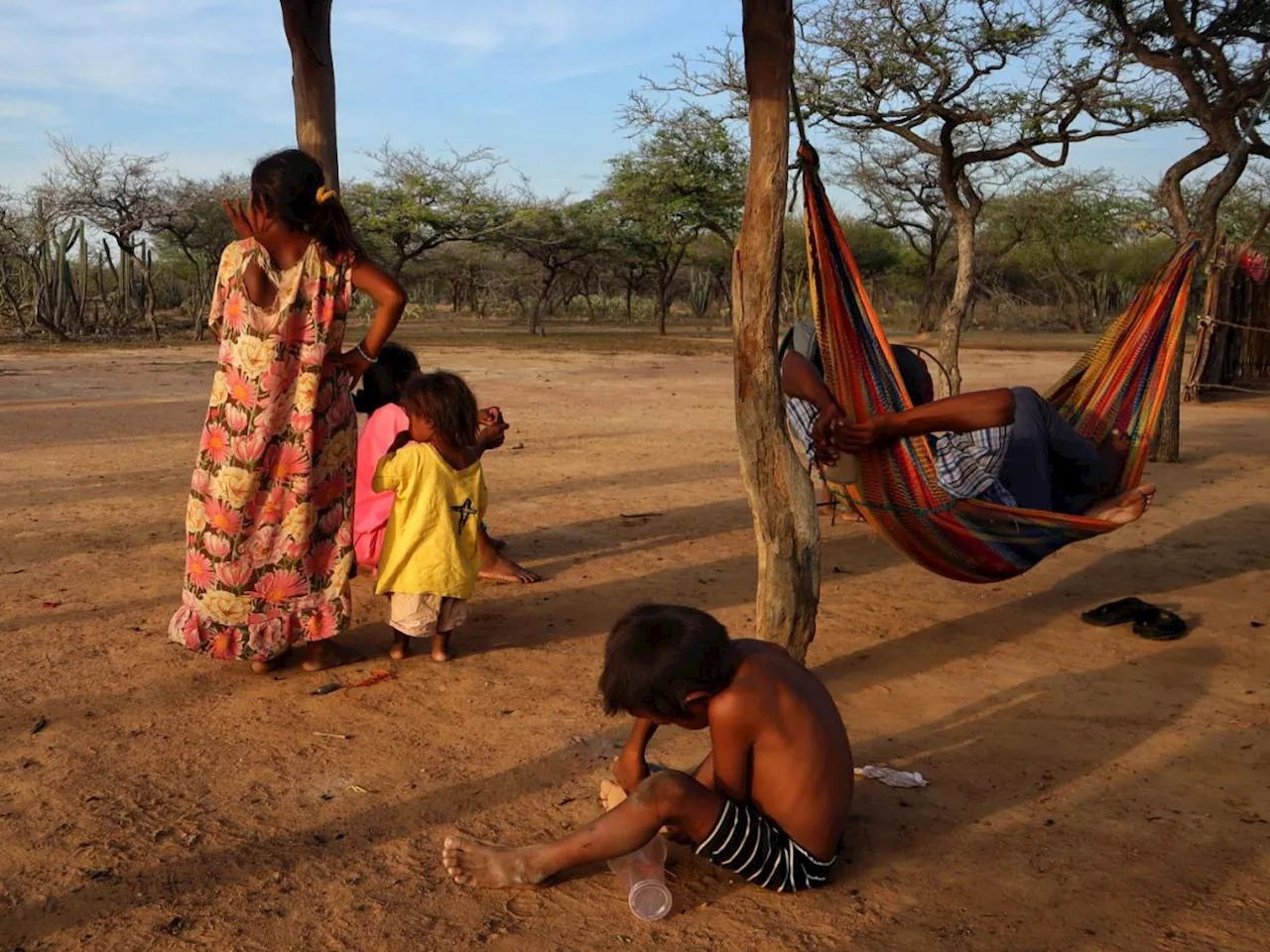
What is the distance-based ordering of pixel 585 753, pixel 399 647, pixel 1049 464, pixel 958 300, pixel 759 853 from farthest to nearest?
pixel 958 300, pixel 1049 464, pixel 399 647, pixel 585 753, pixel 759 853

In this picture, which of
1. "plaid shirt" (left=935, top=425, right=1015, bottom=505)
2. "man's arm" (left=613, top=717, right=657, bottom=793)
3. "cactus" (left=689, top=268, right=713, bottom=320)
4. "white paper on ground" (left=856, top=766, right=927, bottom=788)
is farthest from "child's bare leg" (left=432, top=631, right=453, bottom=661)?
"cactus" (left=689, top=268, right=713, bottom=320)

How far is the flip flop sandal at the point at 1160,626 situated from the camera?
4.09 metres

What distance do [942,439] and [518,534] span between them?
2218 millimetres

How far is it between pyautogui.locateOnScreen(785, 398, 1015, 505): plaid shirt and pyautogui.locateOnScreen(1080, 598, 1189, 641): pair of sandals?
0.83 meters

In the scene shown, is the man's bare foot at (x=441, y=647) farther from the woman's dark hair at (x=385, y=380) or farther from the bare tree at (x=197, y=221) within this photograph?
the bare tree at (x=197, y=221)

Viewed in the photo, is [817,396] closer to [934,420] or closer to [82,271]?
[934,420]

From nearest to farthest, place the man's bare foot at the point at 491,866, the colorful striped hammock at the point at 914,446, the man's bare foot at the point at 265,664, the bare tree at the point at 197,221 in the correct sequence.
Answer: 1. the man's bare foot at the point at 491,866
2. the man's bare foot at the point at 265,664
3. the colorful striped hammock at the point at 914,446
4. the bare tree at the point at 197,221

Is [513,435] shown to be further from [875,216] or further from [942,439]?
[875,216]

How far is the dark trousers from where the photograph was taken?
3.89 meters

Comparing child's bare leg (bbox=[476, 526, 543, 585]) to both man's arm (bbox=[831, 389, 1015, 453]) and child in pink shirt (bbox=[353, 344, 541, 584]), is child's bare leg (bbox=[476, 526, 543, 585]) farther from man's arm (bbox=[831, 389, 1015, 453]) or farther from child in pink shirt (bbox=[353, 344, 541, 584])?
man's arm (bbox=[831, 389, 1015, 453])

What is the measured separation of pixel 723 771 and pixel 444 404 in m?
1.80

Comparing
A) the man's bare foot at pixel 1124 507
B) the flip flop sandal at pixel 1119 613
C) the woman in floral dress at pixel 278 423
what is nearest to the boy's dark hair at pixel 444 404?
the woman in floral dress at pixel 278 423

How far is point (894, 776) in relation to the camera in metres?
2.87

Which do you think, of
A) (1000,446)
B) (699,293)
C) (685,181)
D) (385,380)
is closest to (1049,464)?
(1000,446)
